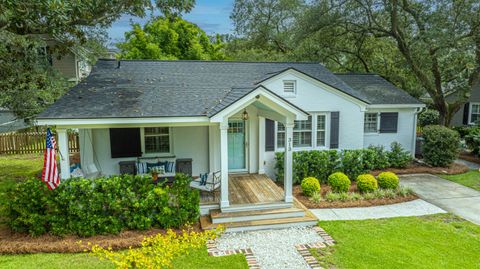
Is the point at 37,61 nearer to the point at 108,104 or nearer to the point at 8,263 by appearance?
the point at 108,104

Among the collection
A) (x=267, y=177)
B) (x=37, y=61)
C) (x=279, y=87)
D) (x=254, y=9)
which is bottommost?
(x=267, y=177)

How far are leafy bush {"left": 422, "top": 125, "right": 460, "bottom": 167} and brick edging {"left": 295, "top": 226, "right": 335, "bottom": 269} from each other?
8815 millimetres

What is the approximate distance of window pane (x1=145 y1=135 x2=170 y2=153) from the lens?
35.5 ft

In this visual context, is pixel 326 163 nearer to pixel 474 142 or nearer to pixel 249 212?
pixel 249 212

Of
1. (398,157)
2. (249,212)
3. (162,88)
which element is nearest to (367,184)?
(249,212)

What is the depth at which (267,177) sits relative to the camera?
1083 centimetres

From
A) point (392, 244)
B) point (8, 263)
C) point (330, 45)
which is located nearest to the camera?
point (8, 263)

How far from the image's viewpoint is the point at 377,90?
14.5 m

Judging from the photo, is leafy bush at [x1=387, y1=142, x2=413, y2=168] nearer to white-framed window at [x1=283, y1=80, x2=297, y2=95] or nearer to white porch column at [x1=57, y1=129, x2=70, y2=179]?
white-framed window at [x1=283, y1=80, x2=297, y2=95]

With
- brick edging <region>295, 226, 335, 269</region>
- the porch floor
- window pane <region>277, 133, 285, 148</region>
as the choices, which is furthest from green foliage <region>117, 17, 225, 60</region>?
brick edging <region>295, 226, 335, 269</region>

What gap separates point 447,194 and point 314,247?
6351 mm

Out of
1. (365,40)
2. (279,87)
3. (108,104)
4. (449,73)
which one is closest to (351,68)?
(365,40)

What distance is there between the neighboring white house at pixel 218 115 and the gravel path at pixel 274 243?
3.53 feet

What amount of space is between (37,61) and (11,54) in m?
1.20
